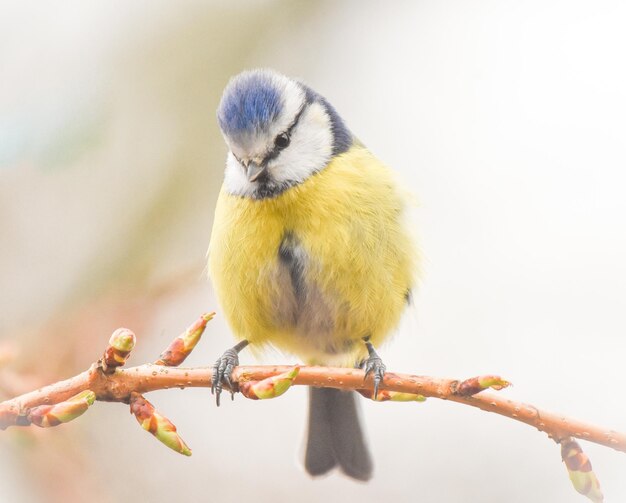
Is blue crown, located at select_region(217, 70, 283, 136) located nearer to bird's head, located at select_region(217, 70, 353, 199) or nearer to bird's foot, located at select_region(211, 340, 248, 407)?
bird's head, located at select_region(217, 70, 353, 199)

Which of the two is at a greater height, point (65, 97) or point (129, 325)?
point (65, 97)

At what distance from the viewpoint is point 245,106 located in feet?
3.62

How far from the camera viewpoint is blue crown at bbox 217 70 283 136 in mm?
1104

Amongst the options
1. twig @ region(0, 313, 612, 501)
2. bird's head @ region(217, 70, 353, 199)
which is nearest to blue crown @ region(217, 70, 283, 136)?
bird's head @ region(217, 70, 353, 199)

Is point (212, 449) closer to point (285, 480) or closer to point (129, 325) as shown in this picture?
point (285, 480)

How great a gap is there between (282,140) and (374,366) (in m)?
0.37

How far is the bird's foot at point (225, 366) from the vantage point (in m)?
0.97

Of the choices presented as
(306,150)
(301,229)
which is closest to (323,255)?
(301,229)

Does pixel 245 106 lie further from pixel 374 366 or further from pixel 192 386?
pixel 192 386

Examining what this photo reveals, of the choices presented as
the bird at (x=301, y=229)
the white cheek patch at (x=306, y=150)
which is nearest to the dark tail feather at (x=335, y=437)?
the bird at (x=301, y=229)

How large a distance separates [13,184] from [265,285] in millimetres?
389

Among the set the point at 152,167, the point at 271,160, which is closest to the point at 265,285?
the point at 271,160

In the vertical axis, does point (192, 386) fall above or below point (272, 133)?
below

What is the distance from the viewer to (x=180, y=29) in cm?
139
